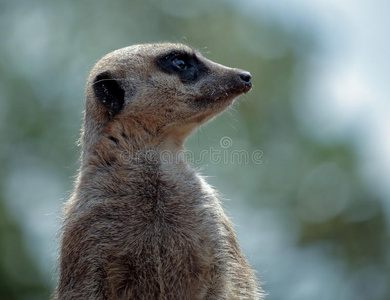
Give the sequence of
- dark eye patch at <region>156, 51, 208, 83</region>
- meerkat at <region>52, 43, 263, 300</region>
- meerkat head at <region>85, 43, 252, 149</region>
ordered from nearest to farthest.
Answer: meerkat at <region>52, 43, 263, 300</region>
meerkat head at <region>85, 43, 252, 149</region>
dark eye patch at <region>156, 51, 208, 83</region>

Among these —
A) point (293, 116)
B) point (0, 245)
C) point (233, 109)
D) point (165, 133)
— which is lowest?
point (165, 133)

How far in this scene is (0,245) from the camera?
21.0 metres

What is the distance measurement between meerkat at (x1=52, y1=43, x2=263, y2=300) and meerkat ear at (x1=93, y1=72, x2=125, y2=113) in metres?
0.01

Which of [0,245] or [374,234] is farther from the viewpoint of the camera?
[374,234]

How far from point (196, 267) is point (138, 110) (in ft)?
5.53

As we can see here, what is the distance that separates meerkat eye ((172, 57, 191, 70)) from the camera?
5.89 meters

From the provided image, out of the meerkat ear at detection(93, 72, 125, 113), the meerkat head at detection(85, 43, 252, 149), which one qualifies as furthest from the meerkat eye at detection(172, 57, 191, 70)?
the meerkat ear at detection(93, 72, 125, 113)

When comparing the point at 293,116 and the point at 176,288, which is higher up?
the point at 293,116

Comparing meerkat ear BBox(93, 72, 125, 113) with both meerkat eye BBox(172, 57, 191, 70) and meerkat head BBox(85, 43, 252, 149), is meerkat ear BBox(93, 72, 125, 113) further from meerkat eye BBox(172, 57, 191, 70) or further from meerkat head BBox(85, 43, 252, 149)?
meerkat eye BBox(172, 57, 191, 70)

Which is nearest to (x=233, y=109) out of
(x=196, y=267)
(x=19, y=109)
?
(x=196, y=267)

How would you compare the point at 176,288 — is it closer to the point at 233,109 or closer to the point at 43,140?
the point at 233,109

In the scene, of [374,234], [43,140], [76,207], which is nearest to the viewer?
[76,207]

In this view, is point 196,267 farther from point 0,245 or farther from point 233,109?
point 0,245

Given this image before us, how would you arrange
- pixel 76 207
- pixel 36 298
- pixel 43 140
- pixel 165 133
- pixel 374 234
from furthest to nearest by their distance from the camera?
pixel 374 234 → pixel 43 140 → pixel 36 298 → pixel 165 133 → pixel 76 207
